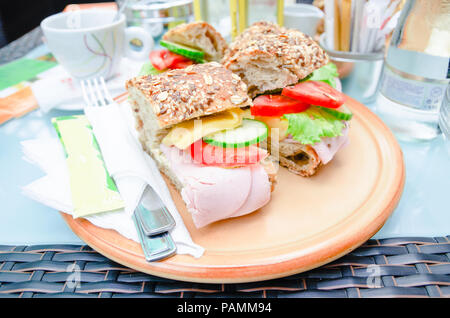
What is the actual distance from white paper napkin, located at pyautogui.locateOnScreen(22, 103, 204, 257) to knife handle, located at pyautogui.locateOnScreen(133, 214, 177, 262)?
29mm

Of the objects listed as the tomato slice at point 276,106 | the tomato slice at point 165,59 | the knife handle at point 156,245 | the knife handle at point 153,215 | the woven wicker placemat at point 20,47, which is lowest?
the knife handle at point 156,245

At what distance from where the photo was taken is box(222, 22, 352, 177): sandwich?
1588 mm

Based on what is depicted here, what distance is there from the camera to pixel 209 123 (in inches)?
56.4

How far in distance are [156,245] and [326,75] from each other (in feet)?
4.32

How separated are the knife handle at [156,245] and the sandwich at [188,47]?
1.16 metres

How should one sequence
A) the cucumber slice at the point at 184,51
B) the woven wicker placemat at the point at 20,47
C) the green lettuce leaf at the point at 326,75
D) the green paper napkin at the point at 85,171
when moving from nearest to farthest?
the green paper napkin at the point at 85,171
the green lettuce leaf at the point at 326,75
the cucumber slice at the point at 184,51
the woven wicker placemat at the point at 20,47

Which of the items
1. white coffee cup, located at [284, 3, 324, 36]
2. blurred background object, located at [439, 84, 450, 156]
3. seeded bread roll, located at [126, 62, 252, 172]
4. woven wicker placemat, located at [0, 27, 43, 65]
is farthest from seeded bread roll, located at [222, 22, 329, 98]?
woven wicker placemat, located at [0, 27, 43, 65]

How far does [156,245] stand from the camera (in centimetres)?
117

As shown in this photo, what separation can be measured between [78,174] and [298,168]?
1024 mm

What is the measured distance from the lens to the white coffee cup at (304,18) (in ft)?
8.36

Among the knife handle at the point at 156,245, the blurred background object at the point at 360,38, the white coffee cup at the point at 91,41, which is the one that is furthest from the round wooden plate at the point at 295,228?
the white coffee cup at the point at 91,41

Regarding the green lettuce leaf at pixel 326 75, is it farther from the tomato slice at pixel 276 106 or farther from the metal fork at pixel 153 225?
the metal fork at pixel 153 225

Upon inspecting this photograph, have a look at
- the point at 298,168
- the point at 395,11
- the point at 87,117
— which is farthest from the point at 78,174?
the point at 395,11
